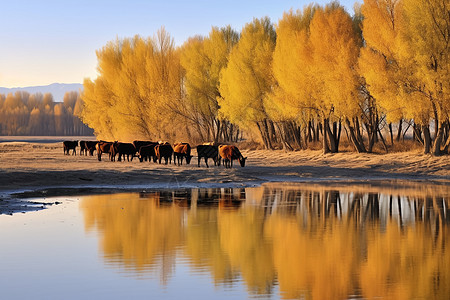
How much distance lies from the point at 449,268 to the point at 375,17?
26.1m

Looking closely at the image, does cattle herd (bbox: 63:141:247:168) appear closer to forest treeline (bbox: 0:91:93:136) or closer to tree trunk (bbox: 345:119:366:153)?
tree trunk (bbox: 345:119:366:153)

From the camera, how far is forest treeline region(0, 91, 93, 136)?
168 meters

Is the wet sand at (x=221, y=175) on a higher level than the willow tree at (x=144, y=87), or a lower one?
lower

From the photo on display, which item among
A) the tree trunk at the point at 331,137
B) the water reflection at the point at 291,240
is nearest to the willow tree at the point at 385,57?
the tree trunk at the point at 331,137

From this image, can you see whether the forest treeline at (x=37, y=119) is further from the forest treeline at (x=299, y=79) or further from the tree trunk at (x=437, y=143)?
the tree trunk at (x=437, y=143)

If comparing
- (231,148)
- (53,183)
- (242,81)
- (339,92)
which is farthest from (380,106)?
(53,183)

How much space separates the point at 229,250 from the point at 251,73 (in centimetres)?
3635

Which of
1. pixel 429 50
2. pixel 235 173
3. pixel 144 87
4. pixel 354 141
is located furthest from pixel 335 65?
pixel 144 87

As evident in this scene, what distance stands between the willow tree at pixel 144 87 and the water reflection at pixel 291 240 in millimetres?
37208

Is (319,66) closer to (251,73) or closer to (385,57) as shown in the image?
(385,57)

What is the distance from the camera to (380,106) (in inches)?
1419

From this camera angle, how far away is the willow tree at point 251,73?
46.3m

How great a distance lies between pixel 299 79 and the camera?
39594 millimetres

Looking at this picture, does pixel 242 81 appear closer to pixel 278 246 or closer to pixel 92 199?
pixel 92 199
